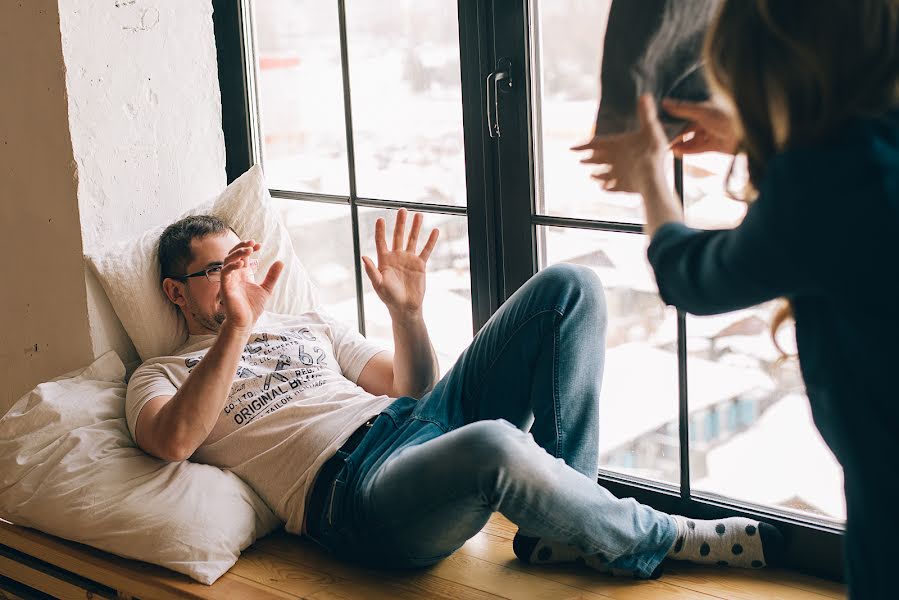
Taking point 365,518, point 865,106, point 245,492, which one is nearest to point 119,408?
point 245,492

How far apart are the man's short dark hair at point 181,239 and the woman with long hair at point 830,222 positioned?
118cm

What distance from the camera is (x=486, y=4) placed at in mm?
1854

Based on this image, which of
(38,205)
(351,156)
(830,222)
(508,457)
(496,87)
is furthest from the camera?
(351,156)

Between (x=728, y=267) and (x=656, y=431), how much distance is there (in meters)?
0.94

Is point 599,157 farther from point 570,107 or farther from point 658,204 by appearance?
point 570,107

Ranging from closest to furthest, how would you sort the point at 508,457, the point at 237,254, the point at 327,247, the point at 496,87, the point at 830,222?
the point at 830,222 < the point at 508,457 < the point at 237,254 < the point at 496,87 < the point at 327,247

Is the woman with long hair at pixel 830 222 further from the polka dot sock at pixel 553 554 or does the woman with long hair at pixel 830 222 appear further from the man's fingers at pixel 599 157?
A: the polka dot sock at pixel 553 554

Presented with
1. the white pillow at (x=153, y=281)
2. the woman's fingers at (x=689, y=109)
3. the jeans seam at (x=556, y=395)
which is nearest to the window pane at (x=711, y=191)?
the jeans seam at (x=556, y=395)

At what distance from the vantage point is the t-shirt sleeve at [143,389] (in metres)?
1.80

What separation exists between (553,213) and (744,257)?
94 centimetres

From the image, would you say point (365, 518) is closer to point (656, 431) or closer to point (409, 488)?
point (409, 488)

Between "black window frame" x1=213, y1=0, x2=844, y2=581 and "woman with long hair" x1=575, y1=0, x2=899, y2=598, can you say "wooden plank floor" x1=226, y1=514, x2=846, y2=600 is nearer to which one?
"black window frame" x1=213, y1=0, x2=844, y2=581

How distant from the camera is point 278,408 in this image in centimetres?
184

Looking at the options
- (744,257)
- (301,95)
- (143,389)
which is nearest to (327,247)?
(301,95)
